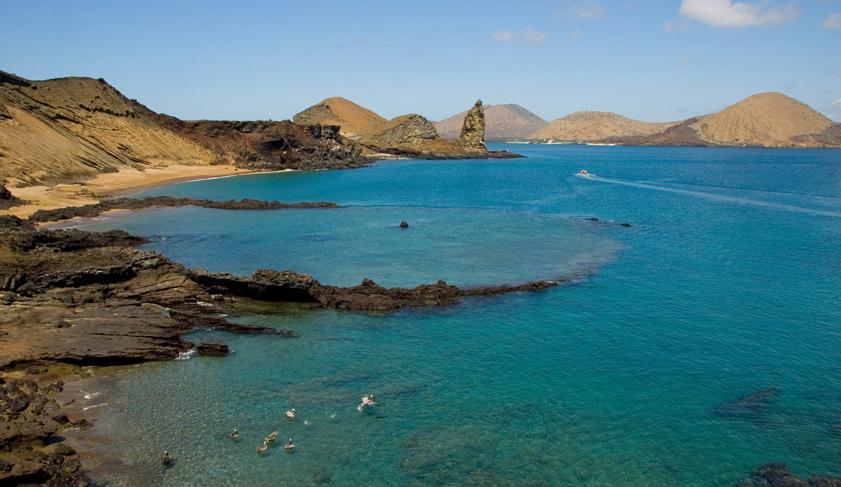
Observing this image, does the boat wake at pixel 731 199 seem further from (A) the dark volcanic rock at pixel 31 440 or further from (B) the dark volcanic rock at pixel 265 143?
(A) the dark volcanic rock at pixel 31 440

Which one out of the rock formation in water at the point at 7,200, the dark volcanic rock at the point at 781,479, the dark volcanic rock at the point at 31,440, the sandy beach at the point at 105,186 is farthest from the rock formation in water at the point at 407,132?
the dark volcanic rock at the point at 781,479

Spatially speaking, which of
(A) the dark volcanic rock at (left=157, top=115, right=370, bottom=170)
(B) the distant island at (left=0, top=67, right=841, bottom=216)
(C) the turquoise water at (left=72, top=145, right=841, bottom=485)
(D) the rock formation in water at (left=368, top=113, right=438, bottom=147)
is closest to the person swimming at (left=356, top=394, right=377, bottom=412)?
(C) the turquoise water at (left=72, top=145, right=841, bottom=485)

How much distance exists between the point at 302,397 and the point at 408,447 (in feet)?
15.2

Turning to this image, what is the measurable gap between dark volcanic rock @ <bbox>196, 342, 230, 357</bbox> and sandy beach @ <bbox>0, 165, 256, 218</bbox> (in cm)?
3768

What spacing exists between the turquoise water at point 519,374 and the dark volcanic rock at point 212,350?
50 cm

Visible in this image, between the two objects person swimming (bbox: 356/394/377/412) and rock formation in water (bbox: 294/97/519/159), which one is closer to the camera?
person swimming (bbox: 356/394/377/412)

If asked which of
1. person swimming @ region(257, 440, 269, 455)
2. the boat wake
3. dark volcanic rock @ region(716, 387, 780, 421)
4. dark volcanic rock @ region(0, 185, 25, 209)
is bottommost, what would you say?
dark volcanic rock @ region(716, 387, 780, 421)

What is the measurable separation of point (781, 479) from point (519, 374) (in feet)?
28.5

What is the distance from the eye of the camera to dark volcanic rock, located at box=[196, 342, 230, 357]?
23.1 meters

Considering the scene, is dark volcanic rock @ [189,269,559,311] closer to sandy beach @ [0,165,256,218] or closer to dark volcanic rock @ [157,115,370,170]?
sandy beach @ [0,165,256,218]

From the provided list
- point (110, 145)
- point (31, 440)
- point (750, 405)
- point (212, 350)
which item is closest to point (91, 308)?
point (212, 350)

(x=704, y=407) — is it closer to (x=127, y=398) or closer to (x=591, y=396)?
(x=591, y=396)

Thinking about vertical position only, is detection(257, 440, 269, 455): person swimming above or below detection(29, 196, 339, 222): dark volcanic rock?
below

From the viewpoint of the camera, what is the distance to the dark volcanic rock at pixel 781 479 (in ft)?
50.2
